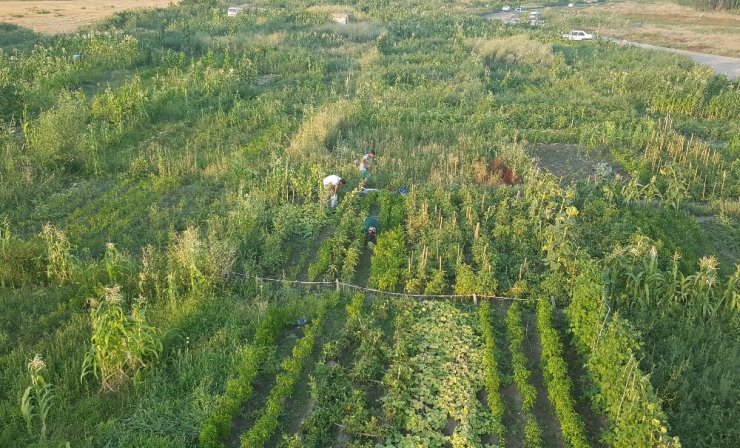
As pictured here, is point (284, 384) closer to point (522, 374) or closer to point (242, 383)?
point (242, 383)

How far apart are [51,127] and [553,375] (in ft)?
35.9

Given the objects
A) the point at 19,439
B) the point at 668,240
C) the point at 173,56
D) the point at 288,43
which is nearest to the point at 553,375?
the point at 668,240

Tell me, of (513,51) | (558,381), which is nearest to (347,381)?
(558,381)

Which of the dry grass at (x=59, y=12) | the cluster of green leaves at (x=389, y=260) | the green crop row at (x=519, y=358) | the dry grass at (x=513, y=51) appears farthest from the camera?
the dry grass at (x=59, y=12)

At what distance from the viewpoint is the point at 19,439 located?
5.77 m

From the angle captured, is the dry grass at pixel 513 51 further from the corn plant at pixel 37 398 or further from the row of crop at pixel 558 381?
the corn plant at pixel 37 398

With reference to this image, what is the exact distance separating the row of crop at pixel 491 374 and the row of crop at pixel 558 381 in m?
0.58

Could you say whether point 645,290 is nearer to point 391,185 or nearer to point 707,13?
point 391,185

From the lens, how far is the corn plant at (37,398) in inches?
230

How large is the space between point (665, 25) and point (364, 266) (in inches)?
1577

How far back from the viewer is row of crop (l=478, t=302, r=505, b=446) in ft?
20.1

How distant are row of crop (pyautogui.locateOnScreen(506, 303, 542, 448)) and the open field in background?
1117 inches

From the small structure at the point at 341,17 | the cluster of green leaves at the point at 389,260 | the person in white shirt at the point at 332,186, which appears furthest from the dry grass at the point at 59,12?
the cluster of green leaves at the point at 389,260

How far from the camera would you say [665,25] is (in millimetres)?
40719
